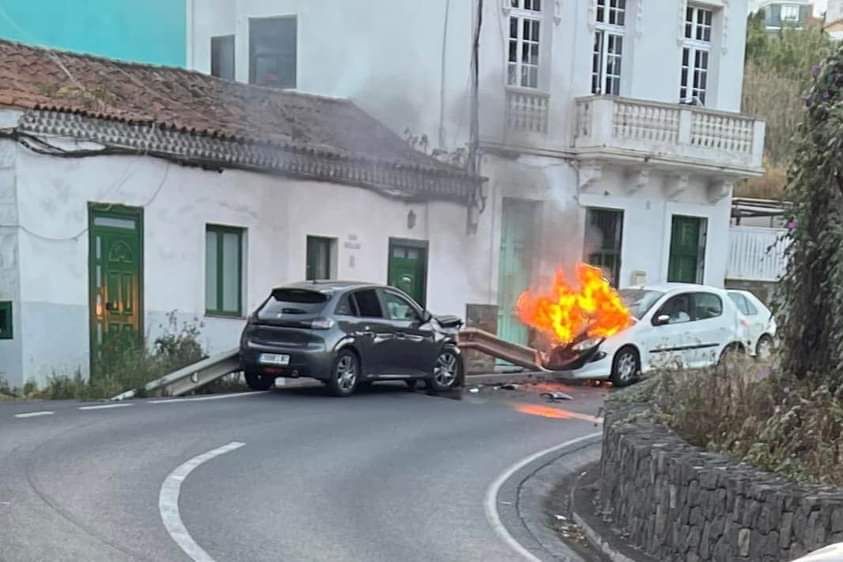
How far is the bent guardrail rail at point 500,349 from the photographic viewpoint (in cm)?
1714

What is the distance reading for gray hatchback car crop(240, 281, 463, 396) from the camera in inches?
543

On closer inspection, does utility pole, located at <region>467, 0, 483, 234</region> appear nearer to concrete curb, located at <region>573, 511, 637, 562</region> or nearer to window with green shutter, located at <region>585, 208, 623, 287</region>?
window with green shutter, located at <region>585, 208, 623, 287</region>

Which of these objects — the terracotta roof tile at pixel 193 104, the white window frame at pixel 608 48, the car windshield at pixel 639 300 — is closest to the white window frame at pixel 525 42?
the white window frame at pixel 608 48

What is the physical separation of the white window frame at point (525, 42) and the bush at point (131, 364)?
352 inches

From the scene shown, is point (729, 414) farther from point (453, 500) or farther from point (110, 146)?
point (110, 146)

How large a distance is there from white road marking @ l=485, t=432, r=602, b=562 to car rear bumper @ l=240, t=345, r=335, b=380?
380 cm

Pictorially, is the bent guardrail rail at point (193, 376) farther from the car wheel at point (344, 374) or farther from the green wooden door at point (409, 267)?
the green wooden door at point (409, 267)

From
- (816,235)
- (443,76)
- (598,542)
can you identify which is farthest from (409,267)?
(598,542)

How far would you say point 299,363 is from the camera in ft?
45.1

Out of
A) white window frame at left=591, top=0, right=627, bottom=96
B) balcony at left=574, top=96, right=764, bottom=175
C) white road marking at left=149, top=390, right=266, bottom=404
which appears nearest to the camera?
white road marking at left=149, top=390, right=266, bottom=404

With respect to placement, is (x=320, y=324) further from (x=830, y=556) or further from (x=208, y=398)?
(x=830, y=556)

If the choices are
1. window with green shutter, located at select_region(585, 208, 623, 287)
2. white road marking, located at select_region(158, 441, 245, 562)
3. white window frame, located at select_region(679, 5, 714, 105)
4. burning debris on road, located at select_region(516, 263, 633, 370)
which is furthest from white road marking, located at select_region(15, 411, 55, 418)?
white window frame, located at select_region(679, 5, 714, 105)

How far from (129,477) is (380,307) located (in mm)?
7092

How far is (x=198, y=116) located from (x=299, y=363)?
5.48 meters
